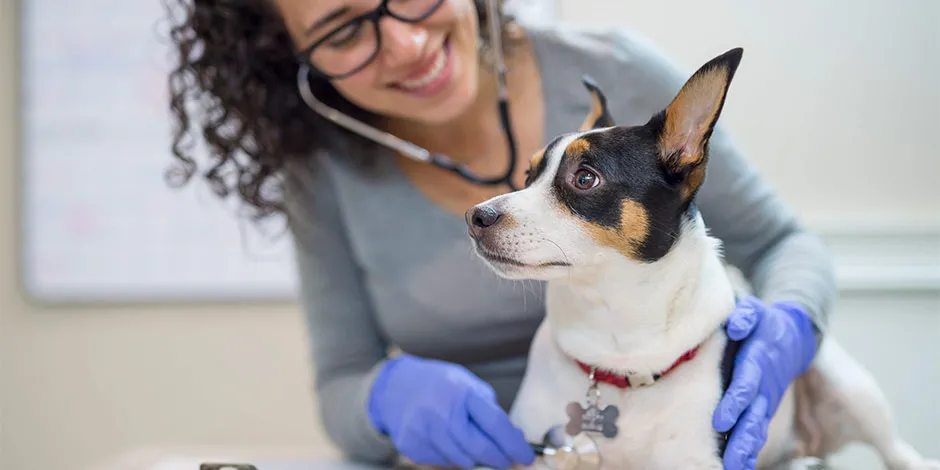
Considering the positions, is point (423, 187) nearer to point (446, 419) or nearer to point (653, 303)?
point (446, 419)

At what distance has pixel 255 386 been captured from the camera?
1.70m

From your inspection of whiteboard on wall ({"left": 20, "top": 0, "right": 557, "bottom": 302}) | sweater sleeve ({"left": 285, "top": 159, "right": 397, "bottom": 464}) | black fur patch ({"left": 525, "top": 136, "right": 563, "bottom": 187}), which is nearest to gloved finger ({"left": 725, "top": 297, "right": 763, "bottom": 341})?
black fur patch ({"left": 525, "top": 136, "right": 563, "bottom": 187})

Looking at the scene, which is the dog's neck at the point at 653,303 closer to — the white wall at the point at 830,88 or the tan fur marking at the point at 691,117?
the tan fur marking at the point at 691,117

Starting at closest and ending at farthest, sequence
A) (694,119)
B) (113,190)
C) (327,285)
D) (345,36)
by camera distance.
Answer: (694,119) → (345,36) → (327,285) → (113,190)

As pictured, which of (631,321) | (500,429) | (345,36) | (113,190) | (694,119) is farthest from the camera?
(113,190)

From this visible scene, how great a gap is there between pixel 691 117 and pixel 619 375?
0.77 ft

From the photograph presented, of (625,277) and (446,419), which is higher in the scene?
(625,277)

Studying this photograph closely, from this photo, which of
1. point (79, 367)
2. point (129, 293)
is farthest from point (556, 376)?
point (129, 293)

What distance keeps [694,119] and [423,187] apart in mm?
483

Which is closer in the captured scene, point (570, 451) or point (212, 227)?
point (570, 451)

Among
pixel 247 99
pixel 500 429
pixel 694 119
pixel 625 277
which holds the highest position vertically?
pixel 694 119

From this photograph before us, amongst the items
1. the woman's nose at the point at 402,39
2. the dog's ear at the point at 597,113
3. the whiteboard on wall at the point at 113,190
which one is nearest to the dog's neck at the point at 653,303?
the dog's ear at the point at 597,113

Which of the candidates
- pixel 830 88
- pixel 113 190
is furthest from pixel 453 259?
pixel 113 190

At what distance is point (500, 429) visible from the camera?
0.73 meters
